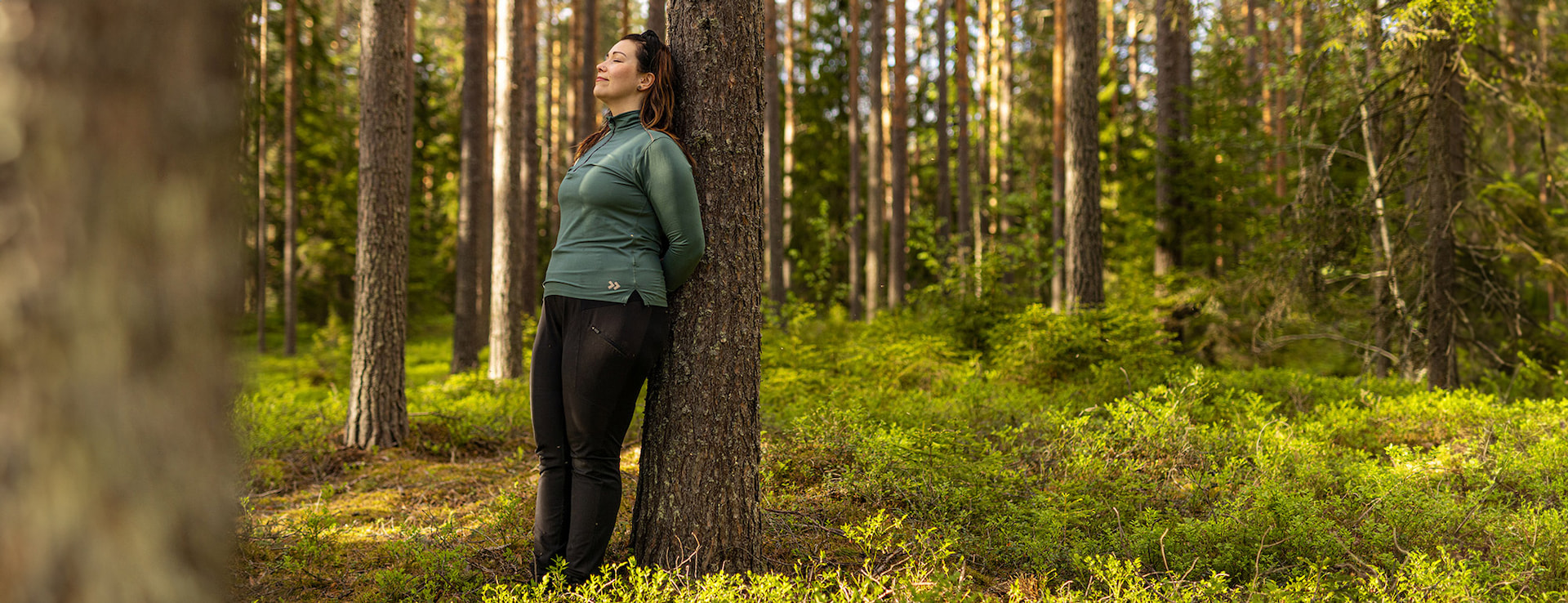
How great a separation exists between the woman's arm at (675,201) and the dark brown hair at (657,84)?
0.51ft

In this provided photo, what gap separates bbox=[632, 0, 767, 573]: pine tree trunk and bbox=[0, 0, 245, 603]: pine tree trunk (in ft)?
6.17

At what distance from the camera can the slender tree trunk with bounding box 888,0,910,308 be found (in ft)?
51.5

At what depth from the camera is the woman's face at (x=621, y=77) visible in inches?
122

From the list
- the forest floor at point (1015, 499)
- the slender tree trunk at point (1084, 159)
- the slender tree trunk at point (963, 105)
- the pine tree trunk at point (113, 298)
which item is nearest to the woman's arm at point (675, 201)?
the forest floor at point (1015, 499)

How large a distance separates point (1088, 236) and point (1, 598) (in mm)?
9931

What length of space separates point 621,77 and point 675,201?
60cm

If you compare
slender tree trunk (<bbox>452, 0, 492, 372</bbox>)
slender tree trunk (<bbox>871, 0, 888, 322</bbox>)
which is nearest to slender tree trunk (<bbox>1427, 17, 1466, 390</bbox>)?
slender tree trunk (<bbox>871, 0, 888, 322</bbox>)

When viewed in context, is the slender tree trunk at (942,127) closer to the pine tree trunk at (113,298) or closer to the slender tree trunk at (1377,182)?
the slender tree trunk at (1377,182)

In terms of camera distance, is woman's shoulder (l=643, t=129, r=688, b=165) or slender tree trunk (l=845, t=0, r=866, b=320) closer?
woman's shoulder (l=643, t=129, r=688, b=165)

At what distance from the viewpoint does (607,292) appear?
9.66 ft

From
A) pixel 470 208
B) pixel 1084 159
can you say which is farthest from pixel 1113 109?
pixel 470 208

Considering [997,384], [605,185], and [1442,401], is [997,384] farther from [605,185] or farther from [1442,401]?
[605,185]

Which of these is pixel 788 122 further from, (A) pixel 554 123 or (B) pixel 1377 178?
(B) pixel 1377 178

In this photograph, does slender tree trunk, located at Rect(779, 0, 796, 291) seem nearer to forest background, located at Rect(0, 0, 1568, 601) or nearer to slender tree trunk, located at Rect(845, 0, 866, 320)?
slender tree trunk, located at Rect(845, 0, 866, 320)
